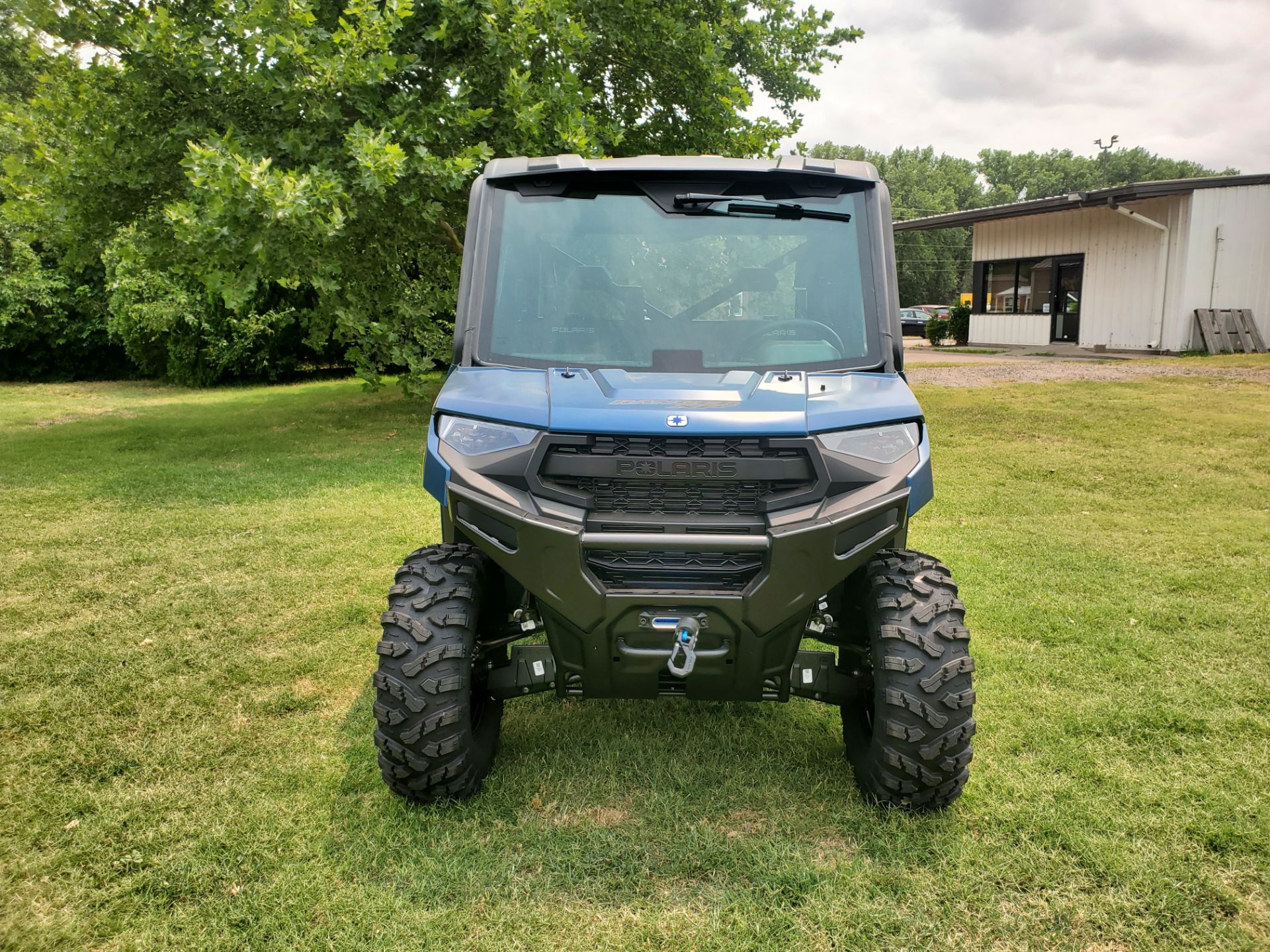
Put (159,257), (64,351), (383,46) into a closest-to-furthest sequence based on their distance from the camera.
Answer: (383,46)
(159,257)
(64,351)

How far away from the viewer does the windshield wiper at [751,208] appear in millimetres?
3172

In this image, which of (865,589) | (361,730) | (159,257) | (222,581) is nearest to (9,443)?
(159,257)

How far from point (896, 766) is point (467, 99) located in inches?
398

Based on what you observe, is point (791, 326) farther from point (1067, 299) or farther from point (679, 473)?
point (1067, 299)

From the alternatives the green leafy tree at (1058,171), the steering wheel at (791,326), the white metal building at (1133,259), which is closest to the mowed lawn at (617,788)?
the steering wheel at (791,326)

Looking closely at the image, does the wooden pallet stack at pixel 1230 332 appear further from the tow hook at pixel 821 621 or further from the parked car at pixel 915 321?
the tow hook at pixel 821 621

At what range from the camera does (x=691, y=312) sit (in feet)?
10.8

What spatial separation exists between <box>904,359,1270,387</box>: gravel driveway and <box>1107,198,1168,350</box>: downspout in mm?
2331

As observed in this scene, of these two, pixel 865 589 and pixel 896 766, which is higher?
pixel 865 589

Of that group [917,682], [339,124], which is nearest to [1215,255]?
[339,124]

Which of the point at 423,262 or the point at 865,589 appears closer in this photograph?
the point at 865,589

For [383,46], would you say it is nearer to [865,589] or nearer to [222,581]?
[222,581]

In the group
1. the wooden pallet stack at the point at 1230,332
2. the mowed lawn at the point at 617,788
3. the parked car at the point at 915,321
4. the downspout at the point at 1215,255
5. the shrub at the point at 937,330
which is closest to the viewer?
the mowed lawn at the point at 617,788

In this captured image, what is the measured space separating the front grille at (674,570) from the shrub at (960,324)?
26223 millimetres
